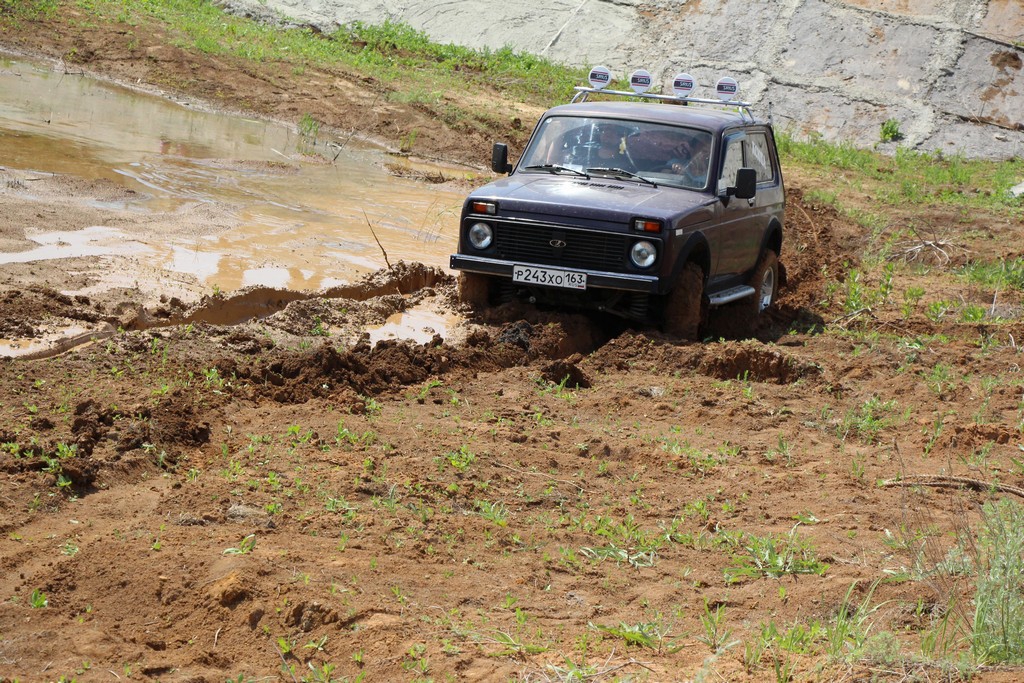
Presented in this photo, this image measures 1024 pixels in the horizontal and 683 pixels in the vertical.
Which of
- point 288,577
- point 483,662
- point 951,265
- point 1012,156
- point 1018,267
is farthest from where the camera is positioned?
point 1012,156

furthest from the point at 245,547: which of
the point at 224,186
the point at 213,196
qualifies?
the point at 224,186

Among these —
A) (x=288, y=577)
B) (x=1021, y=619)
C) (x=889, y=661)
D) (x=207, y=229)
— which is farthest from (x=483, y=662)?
(x=207, y=229)

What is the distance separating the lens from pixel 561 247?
8.42m

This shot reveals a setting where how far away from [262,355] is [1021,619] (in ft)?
16.0

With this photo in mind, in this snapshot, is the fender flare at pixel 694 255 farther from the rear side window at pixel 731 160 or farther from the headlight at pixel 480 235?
the headlight at pixel 480 235

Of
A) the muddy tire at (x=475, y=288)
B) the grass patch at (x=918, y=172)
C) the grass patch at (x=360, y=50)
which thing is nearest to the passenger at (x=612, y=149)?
the muddy tire at (x=475, y=288)

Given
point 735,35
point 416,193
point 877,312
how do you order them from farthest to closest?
point 735,35 → point 416,193 → point 877,312

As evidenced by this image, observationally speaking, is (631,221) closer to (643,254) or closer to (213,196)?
(643,254)

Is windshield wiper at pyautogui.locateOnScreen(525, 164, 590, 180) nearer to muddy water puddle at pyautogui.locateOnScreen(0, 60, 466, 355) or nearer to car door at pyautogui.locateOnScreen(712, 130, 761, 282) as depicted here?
car door at pyautogui.locateOnScreen(712, 130, 761, 282)

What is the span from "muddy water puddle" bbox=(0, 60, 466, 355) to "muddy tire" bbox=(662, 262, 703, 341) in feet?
5.75

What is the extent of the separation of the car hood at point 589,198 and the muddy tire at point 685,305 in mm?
501

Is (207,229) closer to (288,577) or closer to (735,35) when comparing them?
(288,577)

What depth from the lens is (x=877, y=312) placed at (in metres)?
10.8

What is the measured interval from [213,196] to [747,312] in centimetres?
608
